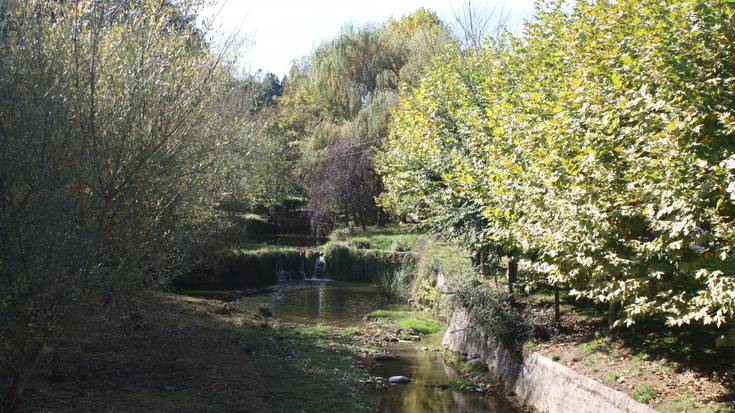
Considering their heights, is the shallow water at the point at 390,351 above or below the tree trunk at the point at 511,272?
below

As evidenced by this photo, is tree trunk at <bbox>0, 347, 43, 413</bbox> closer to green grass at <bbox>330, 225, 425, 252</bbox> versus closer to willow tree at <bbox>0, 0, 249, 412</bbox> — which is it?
willow tree at <bbox>0, 0, 249, 412</bbox>

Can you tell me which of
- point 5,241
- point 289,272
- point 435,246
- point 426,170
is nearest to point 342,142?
point 289,272

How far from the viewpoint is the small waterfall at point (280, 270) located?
102 feet

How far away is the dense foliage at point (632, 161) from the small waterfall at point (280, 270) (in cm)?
1899

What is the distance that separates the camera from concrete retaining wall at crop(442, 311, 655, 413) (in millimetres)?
9555

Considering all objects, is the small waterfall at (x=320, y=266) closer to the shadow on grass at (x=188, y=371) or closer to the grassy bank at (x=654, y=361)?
the shadow on grass at (x=188, y=371)

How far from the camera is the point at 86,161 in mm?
7207

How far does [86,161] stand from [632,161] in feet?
Answer: 21.9

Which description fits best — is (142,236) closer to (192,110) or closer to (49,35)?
(192,110)

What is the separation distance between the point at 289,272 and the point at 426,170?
48.1ft

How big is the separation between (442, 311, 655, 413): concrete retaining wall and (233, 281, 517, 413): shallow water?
1.95 feet

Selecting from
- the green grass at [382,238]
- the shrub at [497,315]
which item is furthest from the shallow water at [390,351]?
the green grass at [382,238]

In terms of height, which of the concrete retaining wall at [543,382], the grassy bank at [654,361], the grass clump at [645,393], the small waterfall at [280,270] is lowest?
the concrete retaining wall at [543,382]

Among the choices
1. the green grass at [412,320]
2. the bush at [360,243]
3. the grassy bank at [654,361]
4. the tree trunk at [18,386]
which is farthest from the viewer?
the bush at [360,243]
